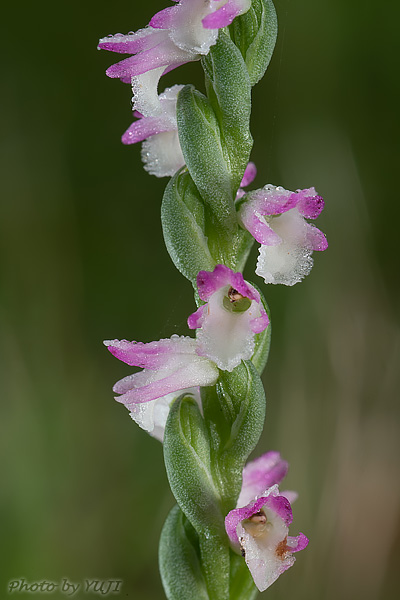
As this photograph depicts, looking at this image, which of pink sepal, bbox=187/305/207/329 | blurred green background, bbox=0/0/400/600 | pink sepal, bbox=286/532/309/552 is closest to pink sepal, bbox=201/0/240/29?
pink sepal, bbox=187/305/207/329

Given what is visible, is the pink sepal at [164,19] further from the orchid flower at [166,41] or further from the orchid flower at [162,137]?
the orchid flower at [162,137]

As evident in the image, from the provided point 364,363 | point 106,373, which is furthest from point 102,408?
point 364,363

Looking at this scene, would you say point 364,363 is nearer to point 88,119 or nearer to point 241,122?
point 88,119

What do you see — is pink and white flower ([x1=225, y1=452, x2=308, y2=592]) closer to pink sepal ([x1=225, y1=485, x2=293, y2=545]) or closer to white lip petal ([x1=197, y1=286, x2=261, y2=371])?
pink sepal ([x1=225, y1=485, x2=293, y2=545])


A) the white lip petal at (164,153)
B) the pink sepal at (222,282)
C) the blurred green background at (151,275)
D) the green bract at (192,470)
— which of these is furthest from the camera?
the blurred green background at (151,275)

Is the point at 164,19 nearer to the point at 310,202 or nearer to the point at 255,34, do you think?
the point at 255,34

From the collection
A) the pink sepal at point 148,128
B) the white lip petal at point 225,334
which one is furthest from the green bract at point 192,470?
the pink sepal at point 148,128

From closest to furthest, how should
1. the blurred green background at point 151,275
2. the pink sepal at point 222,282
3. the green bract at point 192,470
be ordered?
the pink sepal at point 222,282
the green bract at point 192,470
the blurred green background at point 151,275
